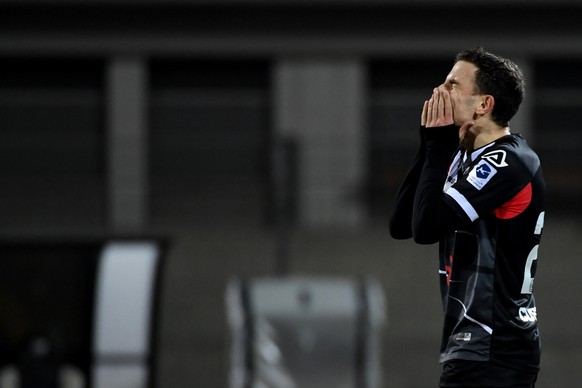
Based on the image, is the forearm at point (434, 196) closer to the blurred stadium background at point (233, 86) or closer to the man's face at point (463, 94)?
the man's face at point (463, 94)

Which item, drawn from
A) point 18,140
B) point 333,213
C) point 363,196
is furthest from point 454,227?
point 18,140

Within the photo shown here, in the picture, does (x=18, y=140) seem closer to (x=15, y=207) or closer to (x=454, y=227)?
(x=15, y=207)

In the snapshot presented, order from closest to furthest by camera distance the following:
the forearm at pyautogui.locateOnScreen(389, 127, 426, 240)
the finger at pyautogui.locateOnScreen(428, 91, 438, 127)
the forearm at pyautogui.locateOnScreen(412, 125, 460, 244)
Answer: the forearm at pyautogui.locateOnScreen(412, 125, 460, 244)
the finger at pyautogui.locateOnScreen(428, 91, 438, 127)
the forearm at pyautogui.locateOnScreen(389, 127, 426, 240)

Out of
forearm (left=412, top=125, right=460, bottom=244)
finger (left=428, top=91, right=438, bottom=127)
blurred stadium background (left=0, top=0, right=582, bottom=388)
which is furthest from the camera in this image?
blurred stadium background (left=0, top=0, right=582, bottom=388)

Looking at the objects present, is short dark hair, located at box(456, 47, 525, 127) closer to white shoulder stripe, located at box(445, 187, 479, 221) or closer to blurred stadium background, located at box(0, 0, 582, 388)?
white shoulder stripe, located at box(445, 187, 479, 221)

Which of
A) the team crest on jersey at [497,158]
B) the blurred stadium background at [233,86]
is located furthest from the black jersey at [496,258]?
the blurred stadium background at [233,86]

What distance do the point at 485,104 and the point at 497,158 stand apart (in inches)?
6.9

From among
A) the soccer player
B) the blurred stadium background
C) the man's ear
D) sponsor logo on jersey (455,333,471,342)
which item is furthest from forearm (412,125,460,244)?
the blurred stadium background


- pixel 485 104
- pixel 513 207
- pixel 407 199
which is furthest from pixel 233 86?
pixel 513 207

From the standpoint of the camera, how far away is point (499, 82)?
146 inches

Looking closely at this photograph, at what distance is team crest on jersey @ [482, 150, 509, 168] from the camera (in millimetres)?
3641

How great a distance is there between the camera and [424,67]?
21.6 metres

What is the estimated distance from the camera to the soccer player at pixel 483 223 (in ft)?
11.8

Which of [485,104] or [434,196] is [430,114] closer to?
[485,104]
